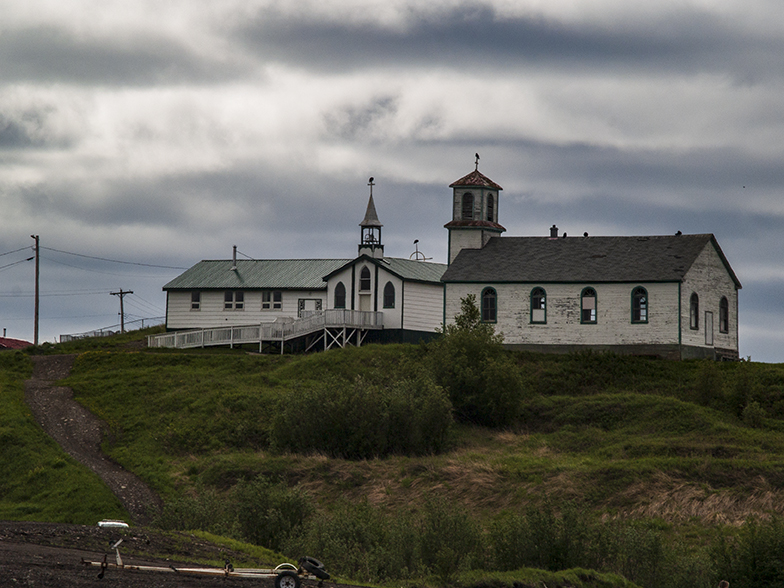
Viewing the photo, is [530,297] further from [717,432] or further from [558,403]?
[717,432]

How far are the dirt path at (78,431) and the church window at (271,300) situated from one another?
12.7m

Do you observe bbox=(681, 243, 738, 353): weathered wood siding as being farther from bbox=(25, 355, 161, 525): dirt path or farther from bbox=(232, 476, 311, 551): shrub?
bbox=(25, 355, 161, 525): dirt path

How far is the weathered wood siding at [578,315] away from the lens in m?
47.2

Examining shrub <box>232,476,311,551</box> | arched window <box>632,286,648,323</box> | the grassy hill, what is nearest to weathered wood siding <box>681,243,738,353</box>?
arched window <box>632,286,648,323</box>

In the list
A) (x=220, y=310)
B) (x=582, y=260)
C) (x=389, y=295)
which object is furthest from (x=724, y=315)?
(x=220, y=310)

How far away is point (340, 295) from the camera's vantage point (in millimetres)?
56094

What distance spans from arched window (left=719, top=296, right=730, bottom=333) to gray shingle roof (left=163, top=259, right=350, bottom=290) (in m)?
21.7

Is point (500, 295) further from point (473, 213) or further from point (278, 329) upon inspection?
point (278, 329)

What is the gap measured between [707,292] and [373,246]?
1819 cm

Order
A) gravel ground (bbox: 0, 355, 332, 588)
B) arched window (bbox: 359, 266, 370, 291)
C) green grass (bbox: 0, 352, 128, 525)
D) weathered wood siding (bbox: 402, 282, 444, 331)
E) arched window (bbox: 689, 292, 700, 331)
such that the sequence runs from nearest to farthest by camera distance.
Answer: gravel ground (bbox: 0, 355, 332, 588) < green grass (bbox: 0, 352, 128, 525) < arched window (bbox: 689, 292, 700, 331) < weathered wood siding (bbox: 402, 282, 444, 331) < arched window (bbox: 359, 266, 370, 291)

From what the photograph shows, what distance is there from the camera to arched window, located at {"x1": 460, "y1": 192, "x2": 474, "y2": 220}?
55094 mm

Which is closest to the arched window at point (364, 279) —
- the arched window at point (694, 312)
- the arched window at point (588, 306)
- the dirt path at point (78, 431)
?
the arched window at point (588, 306)

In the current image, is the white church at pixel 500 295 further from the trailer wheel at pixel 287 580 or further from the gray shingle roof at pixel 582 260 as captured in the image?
the trailer wheel at pixel 287 580

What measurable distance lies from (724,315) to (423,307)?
15.4 meters
